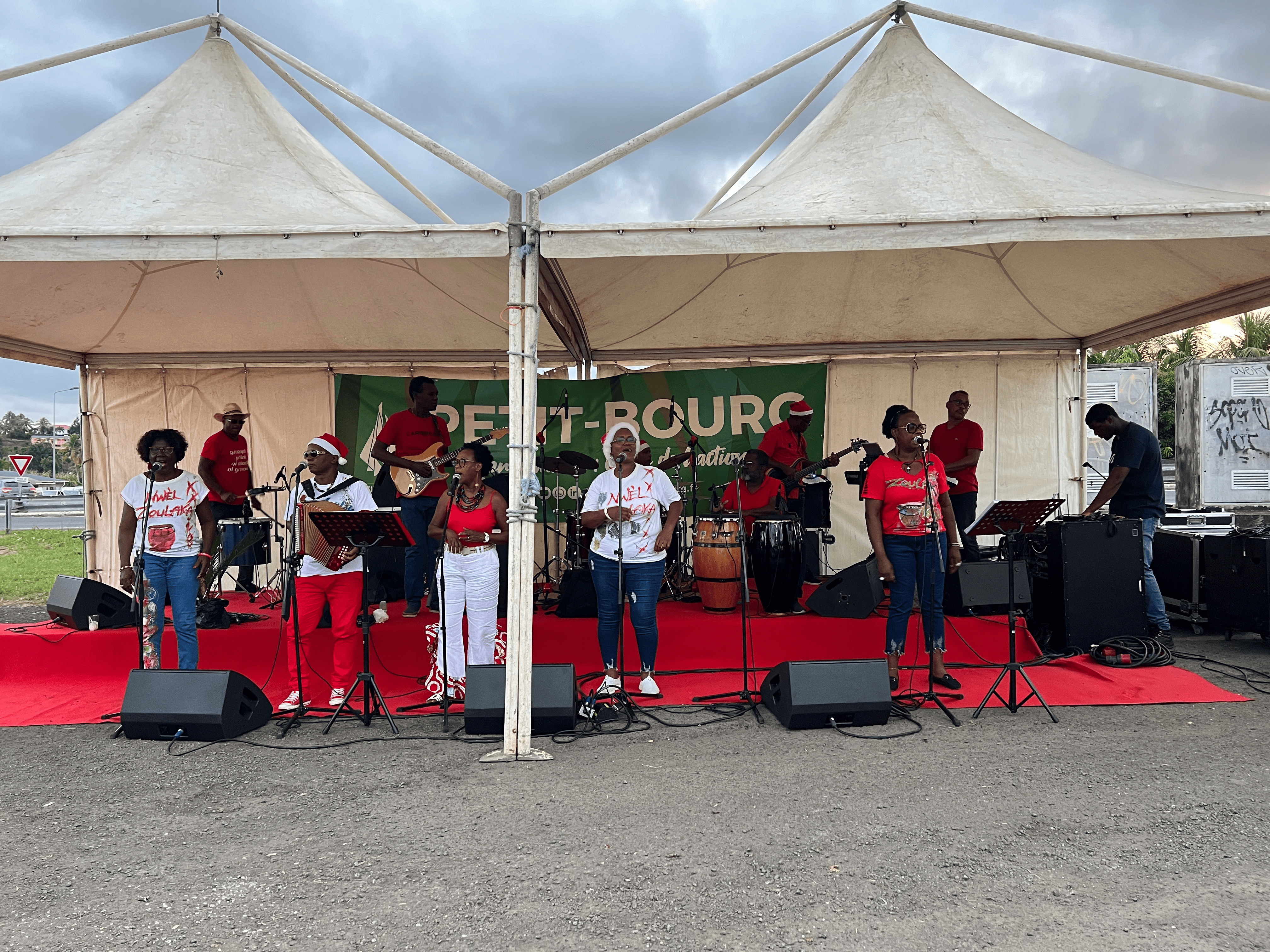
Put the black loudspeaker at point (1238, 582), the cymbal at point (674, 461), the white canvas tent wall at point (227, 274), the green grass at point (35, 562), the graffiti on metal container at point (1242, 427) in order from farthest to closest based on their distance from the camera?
the green grass at point (35, 562) → the graffiti on metal container at point (1242, 427) → the cymbal at point (674, 461) → the black loudspeaker at point (1238, 582) → the white canvas tent wall at point (227, 274)

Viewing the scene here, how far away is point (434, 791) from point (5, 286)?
529cm

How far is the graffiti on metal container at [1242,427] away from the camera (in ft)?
35.7

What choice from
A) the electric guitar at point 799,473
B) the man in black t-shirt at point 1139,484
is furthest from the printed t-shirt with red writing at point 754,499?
the man in black t-shirt at point 1139,484

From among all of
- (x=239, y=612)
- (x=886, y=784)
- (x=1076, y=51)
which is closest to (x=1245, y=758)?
(x=886, y=784)

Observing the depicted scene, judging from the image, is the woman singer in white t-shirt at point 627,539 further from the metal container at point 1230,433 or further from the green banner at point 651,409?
the metal container at point 1230,433

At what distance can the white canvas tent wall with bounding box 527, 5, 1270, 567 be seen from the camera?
4.60m

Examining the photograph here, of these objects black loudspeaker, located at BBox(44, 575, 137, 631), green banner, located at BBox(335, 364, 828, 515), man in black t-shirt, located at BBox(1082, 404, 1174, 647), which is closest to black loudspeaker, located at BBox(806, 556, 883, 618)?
man in black t-shirt, located at BBox(1082, 404, 1174, 647)

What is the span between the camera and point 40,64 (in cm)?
578

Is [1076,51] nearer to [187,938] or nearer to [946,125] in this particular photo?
[946,125]

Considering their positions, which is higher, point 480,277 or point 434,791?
point 480,277

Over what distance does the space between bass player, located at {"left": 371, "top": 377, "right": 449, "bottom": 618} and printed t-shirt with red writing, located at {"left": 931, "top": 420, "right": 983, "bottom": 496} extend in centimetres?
432

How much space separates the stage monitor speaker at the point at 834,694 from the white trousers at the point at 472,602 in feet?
6.00

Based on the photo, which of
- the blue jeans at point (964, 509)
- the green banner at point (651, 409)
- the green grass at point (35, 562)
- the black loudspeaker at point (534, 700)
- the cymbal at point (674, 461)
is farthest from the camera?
the green grass at point (35, 562)

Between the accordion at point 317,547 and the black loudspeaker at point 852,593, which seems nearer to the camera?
the accordion at point 317,547
